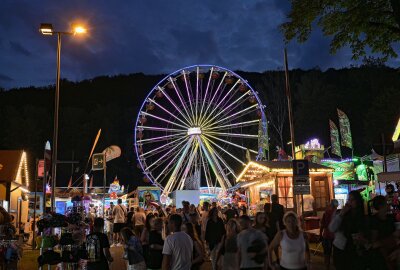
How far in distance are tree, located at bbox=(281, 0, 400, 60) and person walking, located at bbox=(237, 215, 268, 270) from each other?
7928 millimetres

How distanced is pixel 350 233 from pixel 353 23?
25.8 feet

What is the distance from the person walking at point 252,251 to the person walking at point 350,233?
1.08 metres

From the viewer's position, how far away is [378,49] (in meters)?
13.4

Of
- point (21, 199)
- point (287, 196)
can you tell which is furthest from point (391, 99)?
point (21, 199)

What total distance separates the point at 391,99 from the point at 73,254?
46610mm

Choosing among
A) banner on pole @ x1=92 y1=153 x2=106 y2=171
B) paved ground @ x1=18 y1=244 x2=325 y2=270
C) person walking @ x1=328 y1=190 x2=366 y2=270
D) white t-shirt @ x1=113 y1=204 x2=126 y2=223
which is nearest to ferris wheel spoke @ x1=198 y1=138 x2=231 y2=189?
banner on pole @ x1=92 y1=153 x2=106 y2=171

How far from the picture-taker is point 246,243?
701 cm

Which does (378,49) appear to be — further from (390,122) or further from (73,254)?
(390,122)

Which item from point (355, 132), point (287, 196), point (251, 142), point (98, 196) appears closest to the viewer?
point (287, 196)

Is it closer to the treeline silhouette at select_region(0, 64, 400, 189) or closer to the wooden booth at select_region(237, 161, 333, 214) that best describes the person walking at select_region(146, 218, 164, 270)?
the wooden booth at select_region(237, 161, 333, 214)

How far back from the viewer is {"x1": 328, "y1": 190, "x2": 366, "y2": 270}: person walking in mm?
6691

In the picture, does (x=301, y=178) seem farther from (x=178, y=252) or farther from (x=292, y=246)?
(x=178, y=252)

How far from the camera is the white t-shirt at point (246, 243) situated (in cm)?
693

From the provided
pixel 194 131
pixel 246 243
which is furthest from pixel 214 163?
pixel 246 243
